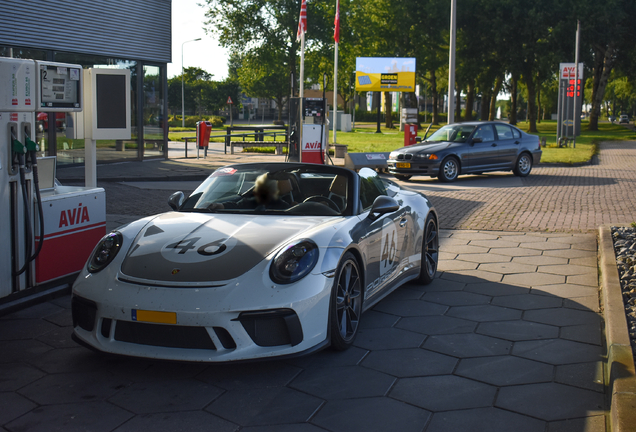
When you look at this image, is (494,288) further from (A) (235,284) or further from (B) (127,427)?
(B) (127,427)

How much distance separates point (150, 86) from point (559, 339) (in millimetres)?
17986

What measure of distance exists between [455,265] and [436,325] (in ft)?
6.93

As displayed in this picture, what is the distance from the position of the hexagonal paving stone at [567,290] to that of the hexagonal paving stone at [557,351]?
1297 mm

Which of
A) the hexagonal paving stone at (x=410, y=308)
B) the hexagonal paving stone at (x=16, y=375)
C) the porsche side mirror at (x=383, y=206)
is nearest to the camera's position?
the hexagonal paving stone at (x=16, y=375)

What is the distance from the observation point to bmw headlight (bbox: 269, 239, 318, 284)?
3.84 meters

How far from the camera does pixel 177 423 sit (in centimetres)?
330

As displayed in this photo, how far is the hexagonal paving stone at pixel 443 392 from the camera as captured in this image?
3547mm

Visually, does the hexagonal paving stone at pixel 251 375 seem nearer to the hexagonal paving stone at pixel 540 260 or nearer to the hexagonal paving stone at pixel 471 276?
the hexagonal paving stone at pixel 471 276

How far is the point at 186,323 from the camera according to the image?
362 cm

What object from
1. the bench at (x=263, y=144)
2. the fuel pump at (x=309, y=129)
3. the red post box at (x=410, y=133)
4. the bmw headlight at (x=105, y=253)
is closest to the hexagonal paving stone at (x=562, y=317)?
the bmw headlight at (x=105, y=253)

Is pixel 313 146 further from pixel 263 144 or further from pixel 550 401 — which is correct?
pixel 550 401

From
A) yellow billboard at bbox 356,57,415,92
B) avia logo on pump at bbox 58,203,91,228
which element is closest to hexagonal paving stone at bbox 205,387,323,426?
avia logo on pump at bbox 58,203,91,228

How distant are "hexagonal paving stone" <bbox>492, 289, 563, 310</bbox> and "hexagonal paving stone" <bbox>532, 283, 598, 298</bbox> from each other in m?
0.13

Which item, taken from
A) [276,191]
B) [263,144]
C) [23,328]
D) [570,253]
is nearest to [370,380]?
[276,191]
